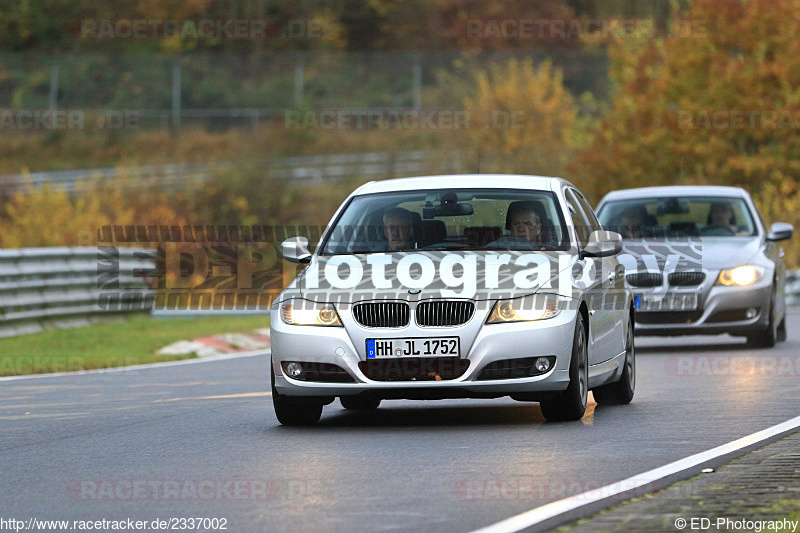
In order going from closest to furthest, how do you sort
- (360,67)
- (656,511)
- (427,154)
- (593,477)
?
(656,511) < (593,477) < (427,154) < (360,67)

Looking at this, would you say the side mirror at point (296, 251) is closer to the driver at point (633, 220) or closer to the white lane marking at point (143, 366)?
the white lane marking at point (143, 366)

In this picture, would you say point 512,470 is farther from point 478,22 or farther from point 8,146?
point 478,22

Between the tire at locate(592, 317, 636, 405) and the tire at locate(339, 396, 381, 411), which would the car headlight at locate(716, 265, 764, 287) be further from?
the tire at locate(339, 396, 381, 411)

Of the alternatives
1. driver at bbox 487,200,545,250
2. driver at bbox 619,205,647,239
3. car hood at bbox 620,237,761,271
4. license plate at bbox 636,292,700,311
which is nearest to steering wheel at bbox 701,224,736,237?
car hood at bbox 620,237,761,271

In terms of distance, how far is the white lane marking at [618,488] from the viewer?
724 cm

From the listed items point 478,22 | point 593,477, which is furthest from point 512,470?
point 478,22

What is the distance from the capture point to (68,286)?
23438mm

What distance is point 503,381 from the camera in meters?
10.7

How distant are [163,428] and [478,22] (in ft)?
185

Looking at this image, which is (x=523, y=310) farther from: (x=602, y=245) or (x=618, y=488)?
(x=618, y=488)

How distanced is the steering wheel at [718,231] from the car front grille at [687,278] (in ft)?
3.65

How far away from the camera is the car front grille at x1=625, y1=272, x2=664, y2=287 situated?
720 inches

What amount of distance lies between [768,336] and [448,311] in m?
8.61

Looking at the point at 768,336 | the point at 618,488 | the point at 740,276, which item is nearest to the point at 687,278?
the point at 740,276
